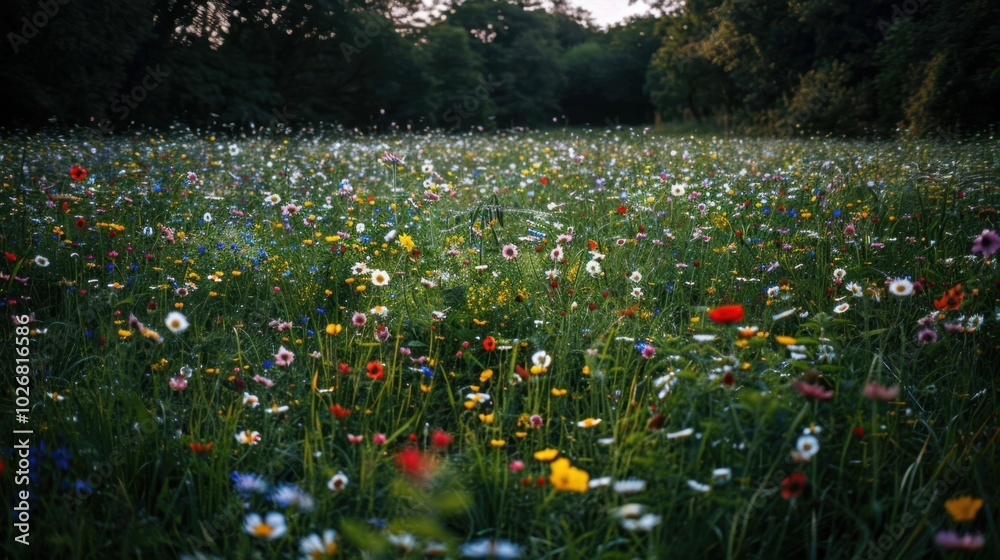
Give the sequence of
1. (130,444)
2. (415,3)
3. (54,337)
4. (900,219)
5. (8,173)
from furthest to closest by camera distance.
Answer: (415,3), (8,173), (900,219), (54,337), (130,444)

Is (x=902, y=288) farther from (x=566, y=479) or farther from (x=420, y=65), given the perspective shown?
(x=420, y=65)

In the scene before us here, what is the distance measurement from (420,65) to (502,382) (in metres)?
25.7

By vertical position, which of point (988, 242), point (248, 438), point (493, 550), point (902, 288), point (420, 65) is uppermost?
point (420, 65)

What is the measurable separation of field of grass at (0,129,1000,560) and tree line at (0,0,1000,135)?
6.20m

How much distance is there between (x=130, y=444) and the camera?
177 cm

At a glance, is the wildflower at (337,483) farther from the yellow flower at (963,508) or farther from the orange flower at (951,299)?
the orange flower at (951,299)

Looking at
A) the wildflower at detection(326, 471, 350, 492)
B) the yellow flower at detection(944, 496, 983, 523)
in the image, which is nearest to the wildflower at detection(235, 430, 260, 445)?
the wildflower at detection(326, 471, 350, 492)

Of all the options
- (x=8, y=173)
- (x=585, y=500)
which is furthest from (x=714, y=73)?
(x=585, y=500)

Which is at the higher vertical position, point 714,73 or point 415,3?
point 415,3

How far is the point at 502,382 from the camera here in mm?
2137

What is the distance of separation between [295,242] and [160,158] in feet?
12.3

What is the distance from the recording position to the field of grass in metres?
1.44

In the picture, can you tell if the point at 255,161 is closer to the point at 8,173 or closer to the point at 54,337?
the point at 8,173

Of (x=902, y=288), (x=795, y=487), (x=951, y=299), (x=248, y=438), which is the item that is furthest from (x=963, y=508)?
(x=248, y=438)
